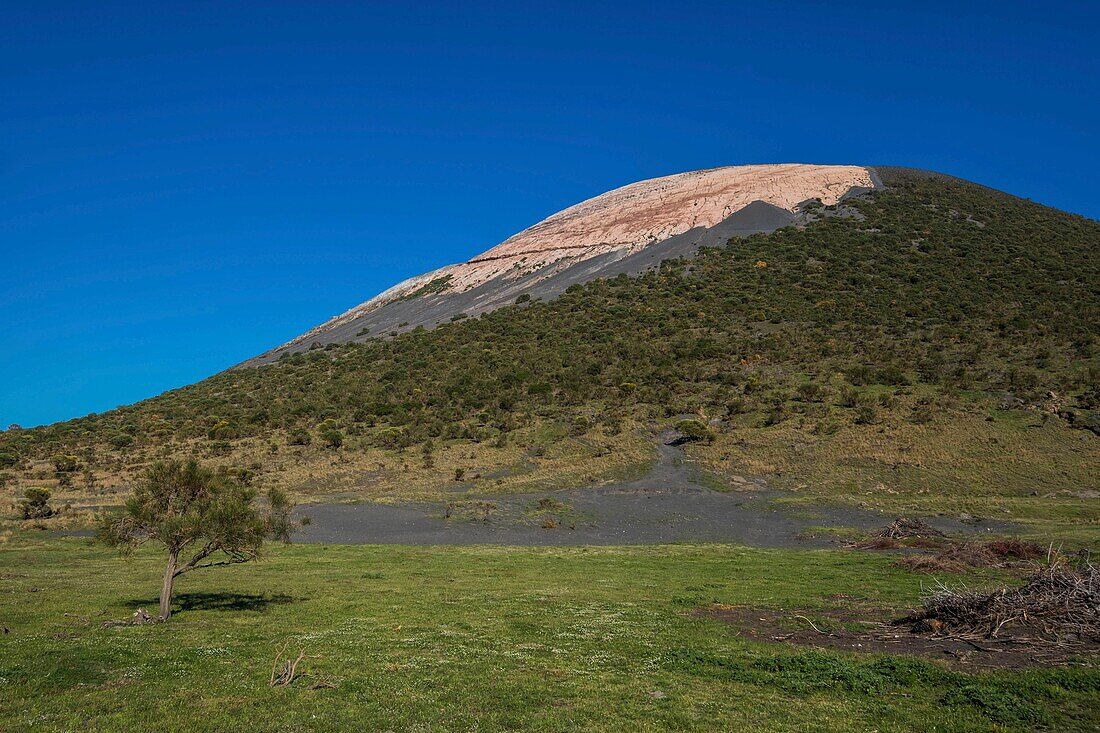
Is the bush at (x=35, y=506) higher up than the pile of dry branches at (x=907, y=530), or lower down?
higher up

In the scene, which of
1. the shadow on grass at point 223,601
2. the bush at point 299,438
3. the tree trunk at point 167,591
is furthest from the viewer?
the bush at point 299,438

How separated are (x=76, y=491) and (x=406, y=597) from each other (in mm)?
43426

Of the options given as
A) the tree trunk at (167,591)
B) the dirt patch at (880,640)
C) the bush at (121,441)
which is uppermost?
the bush at (121,441)

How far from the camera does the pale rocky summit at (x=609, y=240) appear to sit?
331ft

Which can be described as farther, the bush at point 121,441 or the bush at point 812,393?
the bush at point 121,441

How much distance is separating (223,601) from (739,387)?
1987 inches

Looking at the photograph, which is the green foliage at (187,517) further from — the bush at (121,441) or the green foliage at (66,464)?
the bush at (121,441)

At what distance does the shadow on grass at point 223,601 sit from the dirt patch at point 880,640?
12804mm

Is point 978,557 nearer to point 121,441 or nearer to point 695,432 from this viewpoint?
point 695,432

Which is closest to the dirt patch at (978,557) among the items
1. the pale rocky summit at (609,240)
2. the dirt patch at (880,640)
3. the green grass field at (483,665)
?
the green grass field at (483,665)

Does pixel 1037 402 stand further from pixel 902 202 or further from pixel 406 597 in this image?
pixel 902 202

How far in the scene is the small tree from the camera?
16781 millimetres

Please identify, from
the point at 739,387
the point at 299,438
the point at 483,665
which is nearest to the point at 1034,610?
the point at 483,665

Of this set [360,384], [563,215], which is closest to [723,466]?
[360,384]
